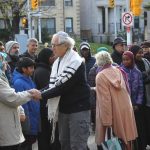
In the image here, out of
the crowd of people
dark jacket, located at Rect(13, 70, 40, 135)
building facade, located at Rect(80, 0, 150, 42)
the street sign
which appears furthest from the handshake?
building facade, located at Rect(80, 0, 150, 42)

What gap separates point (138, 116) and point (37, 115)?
234 cm

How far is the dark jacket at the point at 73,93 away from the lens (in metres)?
6.64

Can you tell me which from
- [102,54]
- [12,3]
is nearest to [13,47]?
[102,54]

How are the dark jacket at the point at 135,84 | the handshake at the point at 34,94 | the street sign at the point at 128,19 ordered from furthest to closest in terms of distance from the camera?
1. the street sign at the point at 128,19
2. the dark jacket at the point at 135,84
3. the handshake at the point at 34,94

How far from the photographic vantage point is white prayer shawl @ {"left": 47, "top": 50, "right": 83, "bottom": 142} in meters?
6.66

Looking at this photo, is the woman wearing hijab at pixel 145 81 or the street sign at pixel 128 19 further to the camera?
the street sign at pixel 128 19

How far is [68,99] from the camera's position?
6.75 m

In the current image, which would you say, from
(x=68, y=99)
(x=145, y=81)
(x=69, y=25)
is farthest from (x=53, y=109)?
(x=69, y=25)

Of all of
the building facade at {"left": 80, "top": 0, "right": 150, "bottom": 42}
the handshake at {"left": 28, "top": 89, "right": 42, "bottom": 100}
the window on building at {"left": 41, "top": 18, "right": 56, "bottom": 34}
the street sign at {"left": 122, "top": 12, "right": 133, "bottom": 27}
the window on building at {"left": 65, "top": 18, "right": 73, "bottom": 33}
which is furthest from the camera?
the building facade at {"left": 80, "top": 0, "right": 150, "bottom": 42}

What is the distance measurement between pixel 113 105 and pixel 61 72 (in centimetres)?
133

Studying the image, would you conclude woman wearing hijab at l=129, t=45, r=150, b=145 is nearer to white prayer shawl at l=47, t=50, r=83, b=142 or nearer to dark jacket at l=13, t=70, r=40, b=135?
dark jacket at l=13, t=70, r=40, b=135

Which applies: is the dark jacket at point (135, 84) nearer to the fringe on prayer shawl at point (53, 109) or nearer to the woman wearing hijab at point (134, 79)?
the woman wearing hijab at point (134, 79)

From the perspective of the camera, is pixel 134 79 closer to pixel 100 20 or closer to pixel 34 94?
pixel 34 94

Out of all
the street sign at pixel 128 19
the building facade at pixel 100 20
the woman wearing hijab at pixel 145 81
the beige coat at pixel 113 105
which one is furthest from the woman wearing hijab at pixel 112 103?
the building facade at pixel 100 20
